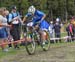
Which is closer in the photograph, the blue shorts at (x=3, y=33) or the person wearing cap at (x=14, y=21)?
the blue shorts at (x=3, y=33)

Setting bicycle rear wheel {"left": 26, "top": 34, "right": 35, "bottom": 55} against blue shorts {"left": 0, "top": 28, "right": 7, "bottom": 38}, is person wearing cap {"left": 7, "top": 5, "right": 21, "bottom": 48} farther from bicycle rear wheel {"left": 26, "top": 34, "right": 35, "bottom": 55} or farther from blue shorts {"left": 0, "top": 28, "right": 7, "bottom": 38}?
bicycle rear wheel {"left": 26, "top": 34, "right": 35, "bottom": 55}

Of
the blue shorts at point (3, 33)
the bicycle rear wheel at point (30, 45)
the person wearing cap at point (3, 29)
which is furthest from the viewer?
the blue shorts at point (3, 33)

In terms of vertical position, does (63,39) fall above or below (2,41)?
below

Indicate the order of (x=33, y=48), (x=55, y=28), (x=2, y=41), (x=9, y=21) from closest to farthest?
(x=33, y=48), (x=2, y=41), (x=9, y=21), (x=55, y=28)

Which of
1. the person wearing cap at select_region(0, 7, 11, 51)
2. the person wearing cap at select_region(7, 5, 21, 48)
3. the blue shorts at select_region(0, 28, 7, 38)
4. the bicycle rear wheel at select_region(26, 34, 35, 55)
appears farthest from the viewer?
the person wearing cap at select_region(7, 5, 21, 48)

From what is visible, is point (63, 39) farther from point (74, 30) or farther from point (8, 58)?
point (8, 58)

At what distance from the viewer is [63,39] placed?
23547 mm

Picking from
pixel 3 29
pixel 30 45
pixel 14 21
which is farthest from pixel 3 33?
pixel 30 45

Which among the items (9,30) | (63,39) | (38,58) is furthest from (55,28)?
(38,58)

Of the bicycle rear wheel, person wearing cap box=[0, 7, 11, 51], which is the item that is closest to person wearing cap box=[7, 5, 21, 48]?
person wearing cap box=[0, 7, 11, 51]

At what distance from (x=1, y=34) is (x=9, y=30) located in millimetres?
1660

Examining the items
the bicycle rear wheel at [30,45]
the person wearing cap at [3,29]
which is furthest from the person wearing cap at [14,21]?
the bicycle rear wheel at [30,45]

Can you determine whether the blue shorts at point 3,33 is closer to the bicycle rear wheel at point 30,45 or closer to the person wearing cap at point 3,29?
the person wearing cap at point 3,29

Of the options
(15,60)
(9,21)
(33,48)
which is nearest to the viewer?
(15,60)
